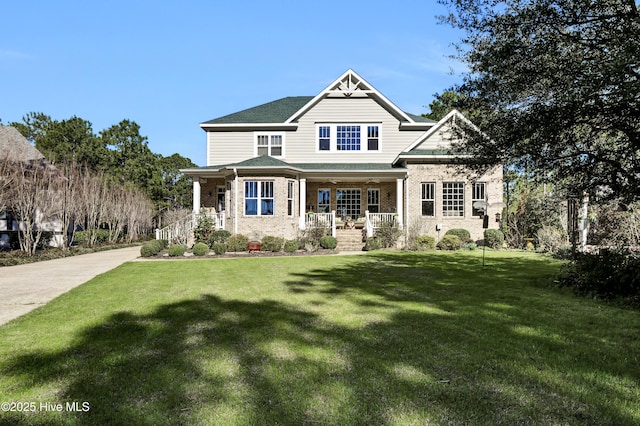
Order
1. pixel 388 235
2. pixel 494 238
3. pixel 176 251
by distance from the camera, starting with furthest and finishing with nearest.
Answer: pixel 388 235, pixel 494 238, pixel 176 251

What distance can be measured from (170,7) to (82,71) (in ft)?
29.0

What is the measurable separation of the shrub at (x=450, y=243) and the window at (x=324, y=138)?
9097mm

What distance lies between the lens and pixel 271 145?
25.1 meters

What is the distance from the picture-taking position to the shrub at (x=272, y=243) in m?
19.3

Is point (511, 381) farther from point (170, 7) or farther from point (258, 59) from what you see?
point (258, 59)

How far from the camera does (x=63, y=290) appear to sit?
9523 mm

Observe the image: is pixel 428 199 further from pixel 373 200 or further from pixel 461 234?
pixel 373 200

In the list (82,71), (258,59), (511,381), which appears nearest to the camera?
(511,381)

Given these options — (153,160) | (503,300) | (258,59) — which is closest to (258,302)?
(503,300)

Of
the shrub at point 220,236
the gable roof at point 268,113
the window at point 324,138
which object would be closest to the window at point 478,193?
the window at point 324,138

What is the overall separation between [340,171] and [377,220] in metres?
3.51

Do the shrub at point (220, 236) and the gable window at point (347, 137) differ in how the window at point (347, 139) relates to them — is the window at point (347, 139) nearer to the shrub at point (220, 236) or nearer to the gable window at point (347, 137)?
the gable window at point (347, 137)

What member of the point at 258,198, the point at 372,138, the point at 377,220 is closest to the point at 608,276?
the point at 377,220

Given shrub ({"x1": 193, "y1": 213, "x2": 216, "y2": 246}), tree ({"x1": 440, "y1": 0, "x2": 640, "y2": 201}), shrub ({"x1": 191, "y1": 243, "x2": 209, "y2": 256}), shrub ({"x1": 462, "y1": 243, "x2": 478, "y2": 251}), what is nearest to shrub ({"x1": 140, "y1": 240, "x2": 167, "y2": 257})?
shrub ({"x1": 191, "y1": 243, "x2": 209, "y2": 256})
